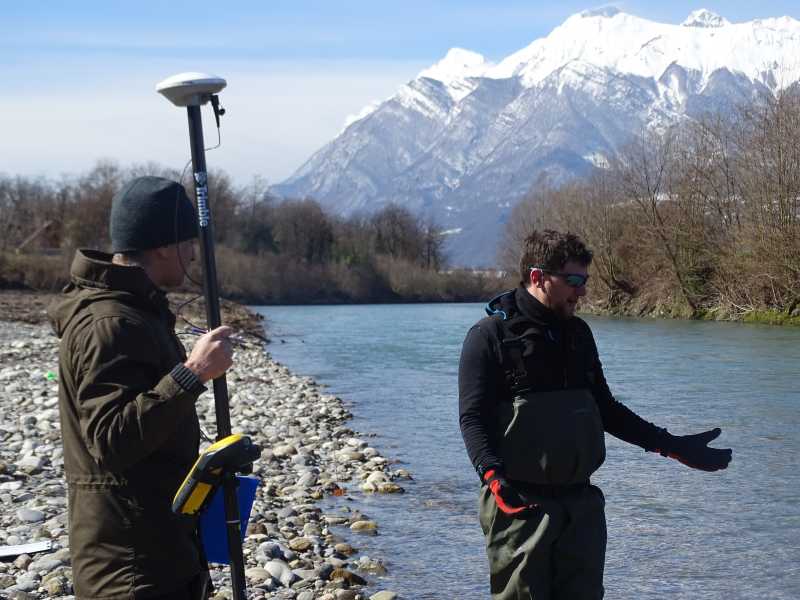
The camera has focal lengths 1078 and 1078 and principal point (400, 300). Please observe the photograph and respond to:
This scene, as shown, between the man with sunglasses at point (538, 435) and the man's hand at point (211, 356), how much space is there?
4.46ft

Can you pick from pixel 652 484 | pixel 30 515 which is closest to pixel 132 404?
pixel 30 515

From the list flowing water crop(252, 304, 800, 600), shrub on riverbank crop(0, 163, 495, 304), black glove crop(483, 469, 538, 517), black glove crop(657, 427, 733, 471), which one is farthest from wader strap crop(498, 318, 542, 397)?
shrub on riverbank crop(0, 163, 495, 304)

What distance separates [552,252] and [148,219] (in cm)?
183

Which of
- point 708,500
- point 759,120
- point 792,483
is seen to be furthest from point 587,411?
point 759,120

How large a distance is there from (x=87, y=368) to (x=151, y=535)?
576mm

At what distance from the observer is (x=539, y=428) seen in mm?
4492

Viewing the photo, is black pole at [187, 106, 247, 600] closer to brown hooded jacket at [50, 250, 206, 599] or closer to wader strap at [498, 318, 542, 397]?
brown hooded jacket at [50, 250, 206, 599]

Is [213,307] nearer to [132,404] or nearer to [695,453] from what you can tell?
[132,404]

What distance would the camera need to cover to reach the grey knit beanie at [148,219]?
11.7 ft

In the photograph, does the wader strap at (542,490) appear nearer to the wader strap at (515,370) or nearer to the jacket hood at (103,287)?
the wader strap at (515,370)

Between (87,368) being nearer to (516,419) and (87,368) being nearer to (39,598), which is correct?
(516,419)

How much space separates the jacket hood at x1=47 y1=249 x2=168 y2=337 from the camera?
3.48 m

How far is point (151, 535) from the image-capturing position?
3.45 metres

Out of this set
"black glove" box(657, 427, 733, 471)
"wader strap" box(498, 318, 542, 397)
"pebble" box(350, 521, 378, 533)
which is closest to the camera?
"wader strap" box(498, 318, 542, 397)
